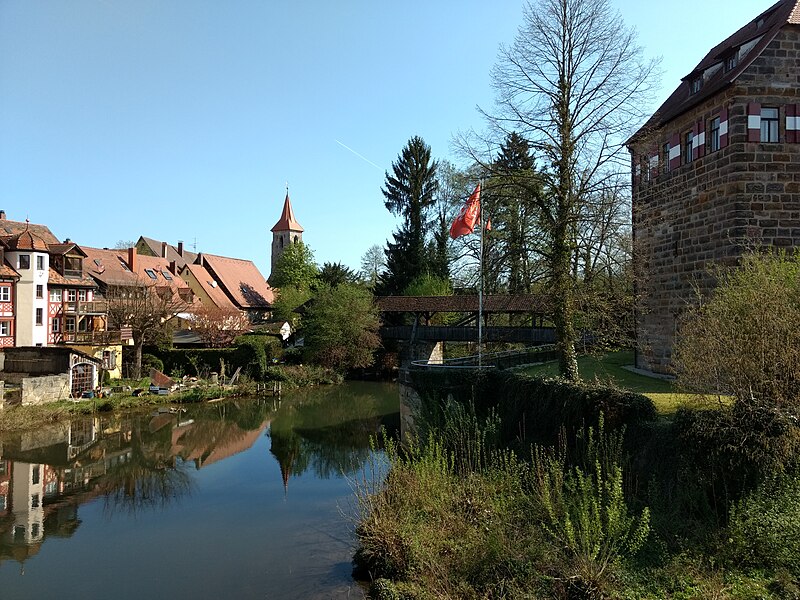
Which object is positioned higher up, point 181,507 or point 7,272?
point 7,272

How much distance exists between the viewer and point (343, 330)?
3519 centimetres

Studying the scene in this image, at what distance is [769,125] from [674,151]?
2.49 meters

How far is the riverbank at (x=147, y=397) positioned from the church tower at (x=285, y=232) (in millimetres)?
31124

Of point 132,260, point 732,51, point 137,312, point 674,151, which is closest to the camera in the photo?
point 732,51

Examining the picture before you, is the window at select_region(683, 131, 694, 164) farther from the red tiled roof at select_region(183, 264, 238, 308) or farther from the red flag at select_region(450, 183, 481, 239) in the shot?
the red tiled roof at select_region(183, 264, 238, 308)

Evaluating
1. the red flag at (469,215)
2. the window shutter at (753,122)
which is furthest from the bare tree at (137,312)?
the window shutter at (753,122)

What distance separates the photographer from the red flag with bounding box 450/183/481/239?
13.5m

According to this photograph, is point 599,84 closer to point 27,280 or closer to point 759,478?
point 759,478

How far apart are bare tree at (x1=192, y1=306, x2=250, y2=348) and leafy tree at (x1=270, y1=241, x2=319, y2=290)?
14253mm

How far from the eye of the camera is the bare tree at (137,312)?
94.6ft

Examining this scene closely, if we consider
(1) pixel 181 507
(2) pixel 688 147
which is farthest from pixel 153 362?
(2) pixel 688 147

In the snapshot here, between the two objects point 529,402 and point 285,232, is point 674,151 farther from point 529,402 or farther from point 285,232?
point 285,232

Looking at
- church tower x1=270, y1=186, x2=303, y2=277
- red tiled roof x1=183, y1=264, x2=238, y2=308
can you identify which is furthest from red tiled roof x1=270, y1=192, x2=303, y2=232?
red tiled roof x1=183, y1=264, x2=238, y2=308

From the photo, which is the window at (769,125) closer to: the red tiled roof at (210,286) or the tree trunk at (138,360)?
the tree trunk at (138,360)
